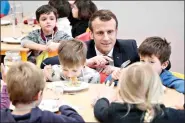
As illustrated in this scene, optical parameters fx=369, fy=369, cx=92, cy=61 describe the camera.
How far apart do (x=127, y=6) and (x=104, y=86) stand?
3524 mm

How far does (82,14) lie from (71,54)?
7.71 ft

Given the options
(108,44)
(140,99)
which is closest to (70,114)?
(140,99)

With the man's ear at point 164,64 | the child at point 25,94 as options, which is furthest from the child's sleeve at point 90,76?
the child at point 25,94

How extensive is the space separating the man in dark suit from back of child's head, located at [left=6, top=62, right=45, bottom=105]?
1150 millimetres

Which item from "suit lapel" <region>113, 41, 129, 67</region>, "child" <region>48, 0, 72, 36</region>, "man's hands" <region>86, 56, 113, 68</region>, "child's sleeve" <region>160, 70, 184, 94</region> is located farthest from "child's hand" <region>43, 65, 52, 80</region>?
"child" <region>48, 0, 72, 36</region>

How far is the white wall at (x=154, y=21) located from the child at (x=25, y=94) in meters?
3.97

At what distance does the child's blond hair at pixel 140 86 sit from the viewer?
1845mm

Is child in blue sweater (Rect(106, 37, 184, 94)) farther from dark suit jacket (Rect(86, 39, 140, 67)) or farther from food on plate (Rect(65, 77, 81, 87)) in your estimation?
dark suit jacket (Rect(86, 39, 140, 67))

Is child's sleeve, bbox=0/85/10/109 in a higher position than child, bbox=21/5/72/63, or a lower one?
lower

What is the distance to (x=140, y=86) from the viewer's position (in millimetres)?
1844

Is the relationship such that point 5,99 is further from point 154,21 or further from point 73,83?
point 154,21

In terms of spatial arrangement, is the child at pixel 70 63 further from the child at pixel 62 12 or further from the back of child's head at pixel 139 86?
the child at pixel 62 12

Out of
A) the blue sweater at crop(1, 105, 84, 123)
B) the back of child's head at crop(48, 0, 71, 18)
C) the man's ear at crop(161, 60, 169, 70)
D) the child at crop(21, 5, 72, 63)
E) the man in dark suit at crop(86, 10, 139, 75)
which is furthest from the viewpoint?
the back of child's head at crop(48, 0, 71, 18)

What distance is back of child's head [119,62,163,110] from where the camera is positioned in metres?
1.84
